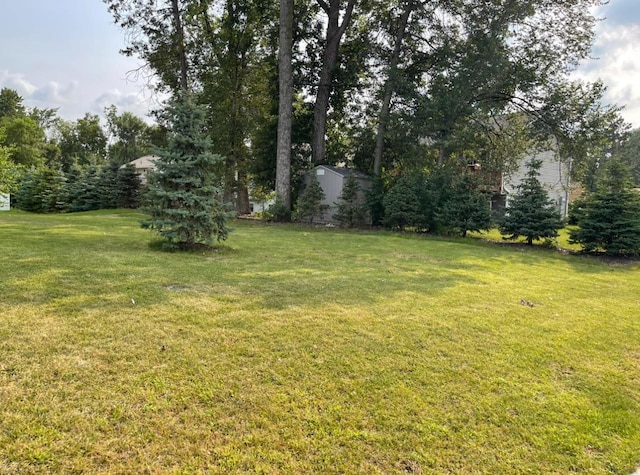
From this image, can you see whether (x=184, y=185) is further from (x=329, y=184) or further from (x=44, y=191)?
(x=44, y=191)

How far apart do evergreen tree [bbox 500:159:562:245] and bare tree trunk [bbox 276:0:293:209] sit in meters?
8.45

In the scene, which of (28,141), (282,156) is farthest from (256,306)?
(28,141)

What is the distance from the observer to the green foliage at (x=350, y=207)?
1480 cm

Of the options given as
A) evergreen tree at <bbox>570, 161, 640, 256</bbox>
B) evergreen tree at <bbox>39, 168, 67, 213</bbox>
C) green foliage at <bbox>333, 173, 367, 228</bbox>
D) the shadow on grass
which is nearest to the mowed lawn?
the shadow on grass

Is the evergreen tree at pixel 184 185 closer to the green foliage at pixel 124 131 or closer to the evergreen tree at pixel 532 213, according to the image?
the evergreen tree at pixel 532 213

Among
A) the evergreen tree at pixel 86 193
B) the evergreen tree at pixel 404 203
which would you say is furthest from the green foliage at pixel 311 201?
the evergreen tree at pixel 86 193

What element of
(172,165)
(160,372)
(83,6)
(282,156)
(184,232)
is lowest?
(160,372)

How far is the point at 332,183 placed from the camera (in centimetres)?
1628

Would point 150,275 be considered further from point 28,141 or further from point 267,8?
point 28,141

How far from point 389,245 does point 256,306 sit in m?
6.38

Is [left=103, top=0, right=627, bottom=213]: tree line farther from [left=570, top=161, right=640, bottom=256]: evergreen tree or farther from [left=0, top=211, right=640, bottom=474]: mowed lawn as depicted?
[left=0, top=211, right=640, bottom=474]: mowed lawn

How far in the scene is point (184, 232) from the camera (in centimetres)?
680

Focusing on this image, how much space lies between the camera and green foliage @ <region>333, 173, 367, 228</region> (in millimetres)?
14797

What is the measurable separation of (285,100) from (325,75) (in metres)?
3.05
